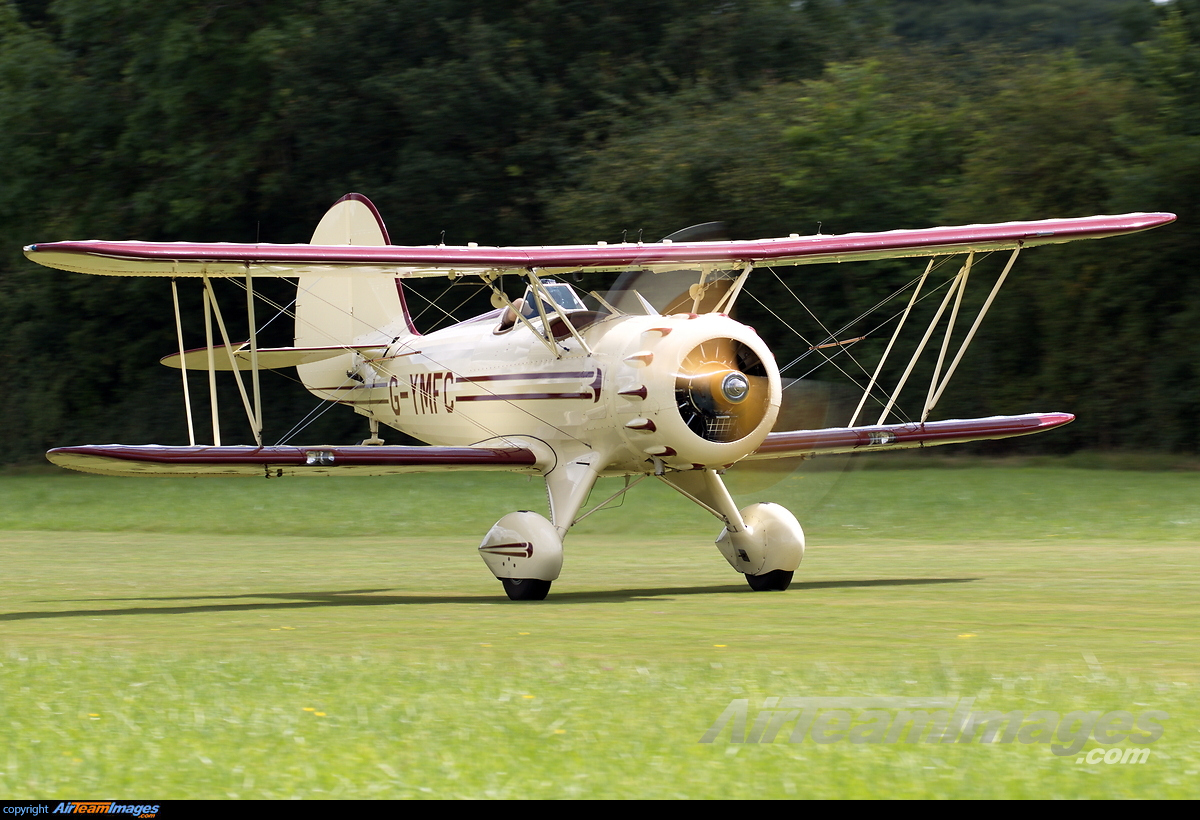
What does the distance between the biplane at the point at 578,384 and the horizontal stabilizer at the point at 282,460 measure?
2cm

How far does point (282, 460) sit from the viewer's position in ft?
41.3

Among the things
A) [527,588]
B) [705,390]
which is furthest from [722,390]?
[527,588]

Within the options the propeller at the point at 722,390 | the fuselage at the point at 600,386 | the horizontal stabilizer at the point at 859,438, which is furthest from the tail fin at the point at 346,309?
the propeller at the point at 722,390

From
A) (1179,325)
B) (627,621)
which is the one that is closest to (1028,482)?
(1179,325)

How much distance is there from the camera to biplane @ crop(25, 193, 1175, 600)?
12344 mm

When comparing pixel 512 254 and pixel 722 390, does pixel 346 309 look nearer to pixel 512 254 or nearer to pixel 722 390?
pixel 512 254

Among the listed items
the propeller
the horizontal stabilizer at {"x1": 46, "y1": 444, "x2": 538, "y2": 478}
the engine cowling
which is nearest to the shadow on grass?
the horizontal stabilizer at {"x1": 46, "y1": 444, "x2": 538, "y2": 478}

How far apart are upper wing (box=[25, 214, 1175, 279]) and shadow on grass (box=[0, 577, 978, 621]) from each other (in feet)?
8.77

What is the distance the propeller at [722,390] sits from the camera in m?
12.5

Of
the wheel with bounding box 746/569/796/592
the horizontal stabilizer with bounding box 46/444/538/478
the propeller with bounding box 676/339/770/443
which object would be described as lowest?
the wheel with bounding box 746/569/796/592

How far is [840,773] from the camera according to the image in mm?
5660

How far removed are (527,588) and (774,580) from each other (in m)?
2.27

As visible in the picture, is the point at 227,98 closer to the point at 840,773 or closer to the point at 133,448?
the point at 133,448

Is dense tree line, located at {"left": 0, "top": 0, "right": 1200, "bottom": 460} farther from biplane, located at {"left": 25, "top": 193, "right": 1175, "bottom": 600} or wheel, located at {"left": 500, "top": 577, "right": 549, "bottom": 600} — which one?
wheel, located at {"left": 500, "top": 577, "right": 549, "bottom": 600}
